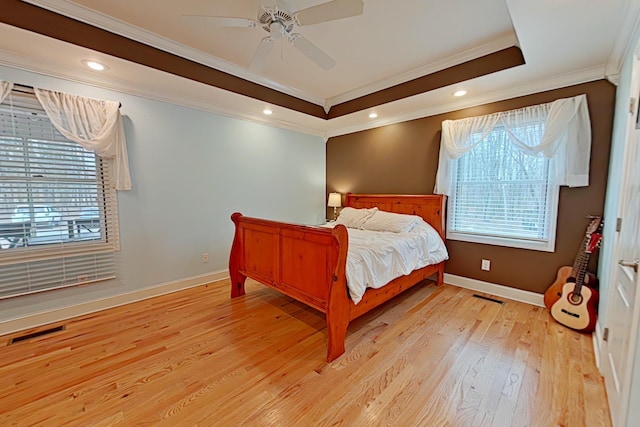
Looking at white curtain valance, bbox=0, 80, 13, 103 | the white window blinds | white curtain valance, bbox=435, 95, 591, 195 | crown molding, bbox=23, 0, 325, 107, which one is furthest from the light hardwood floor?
crown molding, bbox=23, 0, 325, 107

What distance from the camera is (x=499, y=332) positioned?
2307mm

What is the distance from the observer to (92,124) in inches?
98.7

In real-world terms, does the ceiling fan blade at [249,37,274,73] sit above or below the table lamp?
above

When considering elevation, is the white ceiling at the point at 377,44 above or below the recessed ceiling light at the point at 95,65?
above

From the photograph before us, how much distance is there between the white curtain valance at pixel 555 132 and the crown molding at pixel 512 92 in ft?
0.64

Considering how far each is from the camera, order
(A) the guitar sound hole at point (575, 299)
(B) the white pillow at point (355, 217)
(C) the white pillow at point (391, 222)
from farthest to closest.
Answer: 1. (B) the white pillow at point (355, 217)
2. (C) the white pillow at point (391, 222)
3. (A) the guitar sound hole at point (575, 299)

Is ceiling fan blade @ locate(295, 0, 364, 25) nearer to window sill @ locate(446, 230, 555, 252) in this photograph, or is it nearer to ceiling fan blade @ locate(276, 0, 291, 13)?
ceiling fan blade @ locate(276, 0, 291, 13)

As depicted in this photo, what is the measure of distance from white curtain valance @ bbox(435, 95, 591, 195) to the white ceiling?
0.26 meters

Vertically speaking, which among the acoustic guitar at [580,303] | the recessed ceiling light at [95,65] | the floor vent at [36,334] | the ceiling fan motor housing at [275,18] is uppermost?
the ceiling fan motor housing at [275,18]

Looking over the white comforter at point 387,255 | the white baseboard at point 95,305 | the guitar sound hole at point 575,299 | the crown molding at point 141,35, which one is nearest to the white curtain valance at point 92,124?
the crown molding at point 141,35

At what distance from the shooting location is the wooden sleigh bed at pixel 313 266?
1.93m

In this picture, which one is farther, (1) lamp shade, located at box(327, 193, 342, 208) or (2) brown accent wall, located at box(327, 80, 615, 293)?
(1) lamp shade, located at box(327, 193, 342, 208)

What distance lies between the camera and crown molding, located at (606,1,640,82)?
163 centimetres

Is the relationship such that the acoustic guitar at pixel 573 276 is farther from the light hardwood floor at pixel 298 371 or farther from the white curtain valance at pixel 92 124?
the white curtain valance at pixel 92 124
